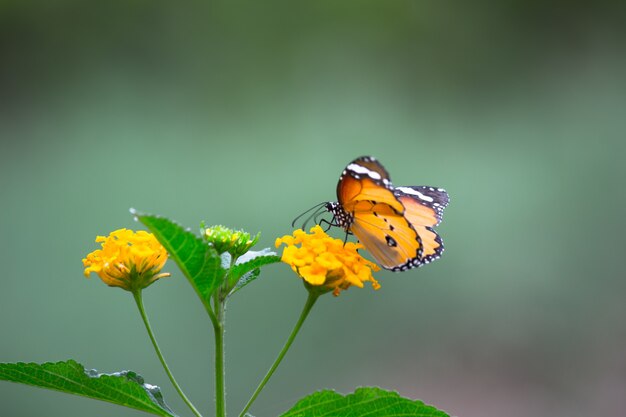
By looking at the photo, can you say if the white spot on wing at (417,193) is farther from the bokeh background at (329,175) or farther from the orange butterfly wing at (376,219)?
the bokeh background at (329,175)

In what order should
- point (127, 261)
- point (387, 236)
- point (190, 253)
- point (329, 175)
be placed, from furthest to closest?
1. point (329, 175)
2. point (387, 236)
3. point (127, 261)
4. point (190, 253)

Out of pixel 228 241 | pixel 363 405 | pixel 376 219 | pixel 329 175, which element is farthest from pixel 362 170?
pixel 329 175

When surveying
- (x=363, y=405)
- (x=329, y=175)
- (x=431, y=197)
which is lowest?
(x=363, y=405)

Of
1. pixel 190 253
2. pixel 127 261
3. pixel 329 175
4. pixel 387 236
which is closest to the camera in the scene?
pixel 190 253

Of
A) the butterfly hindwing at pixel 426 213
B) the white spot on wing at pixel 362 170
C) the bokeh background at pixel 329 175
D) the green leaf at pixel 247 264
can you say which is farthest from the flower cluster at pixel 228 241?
the bokeh background at pixel 329 175

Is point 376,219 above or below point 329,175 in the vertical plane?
below

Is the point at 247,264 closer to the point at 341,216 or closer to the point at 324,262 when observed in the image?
the point at 324,262
